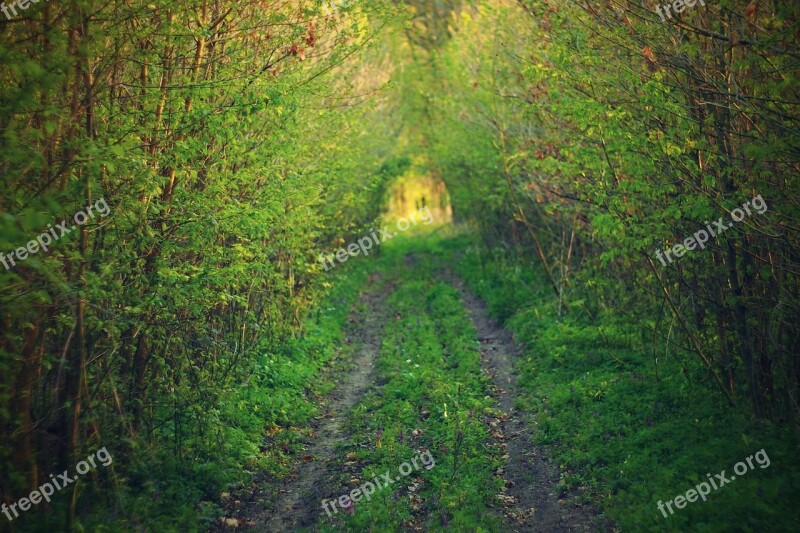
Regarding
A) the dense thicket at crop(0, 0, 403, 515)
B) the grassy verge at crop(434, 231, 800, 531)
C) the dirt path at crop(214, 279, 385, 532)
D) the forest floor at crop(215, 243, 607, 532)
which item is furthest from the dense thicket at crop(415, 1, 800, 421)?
the dirt path at crop(214, 279, 385, 532)

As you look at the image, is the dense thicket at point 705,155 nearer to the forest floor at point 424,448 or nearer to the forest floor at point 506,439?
the forest floor at point 506,439

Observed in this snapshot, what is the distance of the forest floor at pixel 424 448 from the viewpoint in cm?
673

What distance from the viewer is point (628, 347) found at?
1080 centimetres

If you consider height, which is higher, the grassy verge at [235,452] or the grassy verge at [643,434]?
the grassy verge at [235,452]

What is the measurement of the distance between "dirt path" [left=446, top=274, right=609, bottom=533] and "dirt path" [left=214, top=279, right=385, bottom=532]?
2253 millimetres

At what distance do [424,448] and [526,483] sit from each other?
1501 millimetres

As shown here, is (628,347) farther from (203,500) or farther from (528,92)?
(203,500)

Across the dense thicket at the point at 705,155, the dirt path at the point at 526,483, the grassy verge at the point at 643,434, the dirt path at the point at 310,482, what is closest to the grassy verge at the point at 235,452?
the dirt path at the point at 310,482

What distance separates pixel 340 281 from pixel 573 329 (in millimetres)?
8842

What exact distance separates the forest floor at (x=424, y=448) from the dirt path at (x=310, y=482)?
0.01m

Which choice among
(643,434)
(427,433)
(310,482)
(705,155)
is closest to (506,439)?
(427,433)

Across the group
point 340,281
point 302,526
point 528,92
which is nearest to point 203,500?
point 302,526

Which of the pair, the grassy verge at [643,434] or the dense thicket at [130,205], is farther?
the grassy verge at [643,434]

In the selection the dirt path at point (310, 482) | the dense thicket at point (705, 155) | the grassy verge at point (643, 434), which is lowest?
the grassy verge at point (643, 434)
